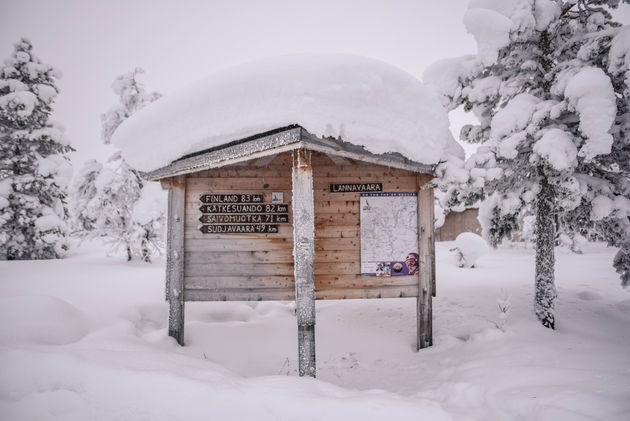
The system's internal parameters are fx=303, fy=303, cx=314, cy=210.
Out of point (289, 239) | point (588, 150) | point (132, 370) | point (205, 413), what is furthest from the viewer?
point (289, 239)

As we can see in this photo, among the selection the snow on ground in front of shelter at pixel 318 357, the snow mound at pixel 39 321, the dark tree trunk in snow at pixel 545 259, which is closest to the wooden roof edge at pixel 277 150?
the dark tree trunk in snow at pixel 545 259

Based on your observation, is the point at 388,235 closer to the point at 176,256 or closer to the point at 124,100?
the point at 176,256

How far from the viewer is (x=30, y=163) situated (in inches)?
519

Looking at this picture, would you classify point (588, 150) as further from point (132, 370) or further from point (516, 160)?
point (132, 370)

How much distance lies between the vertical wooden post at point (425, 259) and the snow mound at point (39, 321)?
5.78 metres

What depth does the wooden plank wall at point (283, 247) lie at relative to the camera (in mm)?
5559

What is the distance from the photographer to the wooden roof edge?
3.75 metres

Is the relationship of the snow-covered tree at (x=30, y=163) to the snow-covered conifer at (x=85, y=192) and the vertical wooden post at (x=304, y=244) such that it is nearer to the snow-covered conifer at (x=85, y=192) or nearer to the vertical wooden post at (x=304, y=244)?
the snow-covered conifer at (x=85, y=192)

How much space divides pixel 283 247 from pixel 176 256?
79.1 inches

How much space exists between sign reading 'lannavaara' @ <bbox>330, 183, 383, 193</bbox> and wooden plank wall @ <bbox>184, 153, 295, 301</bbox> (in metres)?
0.87

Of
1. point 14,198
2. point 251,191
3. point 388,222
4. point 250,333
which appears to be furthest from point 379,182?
point 14,198

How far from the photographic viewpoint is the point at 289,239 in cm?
555

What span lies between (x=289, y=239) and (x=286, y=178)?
1.13m

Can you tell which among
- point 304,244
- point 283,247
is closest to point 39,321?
point 283,247
